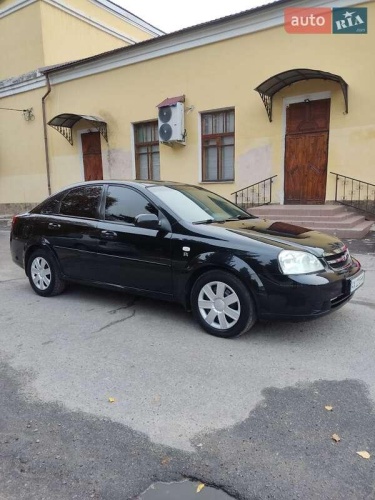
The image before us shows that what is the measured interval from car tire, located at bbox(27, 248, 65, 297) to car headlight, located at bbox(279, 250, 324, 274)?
10.1 feet

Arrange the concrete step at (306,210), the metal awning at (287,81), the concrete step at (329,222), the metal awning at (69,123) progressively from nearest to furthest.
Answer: the concrete step at (329,222) < the concrete step at (306,210) < the metal awning at (287,81) < the metal awning at (69,123)

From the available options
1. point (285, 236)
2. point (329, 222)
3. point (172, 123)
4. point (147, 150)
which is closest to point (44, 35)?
point (147, 150)

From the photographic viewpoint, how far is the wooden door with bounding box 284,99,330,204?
434 inches

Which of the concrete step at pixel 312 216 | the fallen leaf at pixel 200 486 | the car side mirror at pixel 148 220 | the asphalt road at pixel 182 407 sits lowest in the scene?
the fallen leaf at pixel 200 486

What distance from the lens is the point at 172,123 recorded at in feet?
42.4

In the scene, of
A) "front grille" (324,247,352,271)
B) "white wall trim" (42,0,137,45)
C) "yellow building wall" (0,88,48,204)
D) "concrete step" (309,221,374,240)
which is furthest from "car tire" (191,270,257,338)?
"white wall trim" (42,0,137,45)

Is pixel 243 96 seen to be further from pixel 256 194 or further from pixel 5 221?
pixel 5 221

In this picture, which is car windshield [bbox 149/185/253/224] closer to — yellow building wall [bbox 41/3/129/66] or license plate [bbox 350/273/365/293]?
license plate [bbox 350/273/365/293]

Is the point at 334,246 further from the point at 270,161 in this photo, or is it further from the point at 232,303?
the point at 270,161

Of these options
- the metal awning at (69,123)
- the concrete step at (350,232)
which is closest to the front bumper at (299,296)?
the concrete step at (350,232)

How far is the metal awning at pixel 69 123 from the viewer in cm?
1502

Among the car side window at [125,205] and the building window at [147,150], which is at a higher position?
the building window at [147,150]

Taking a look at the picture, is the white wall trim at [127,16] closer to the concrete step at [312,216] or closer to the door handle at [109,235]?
the concrete step at [312,216]

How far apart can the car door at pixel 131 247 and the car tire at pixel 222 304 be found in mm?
408
